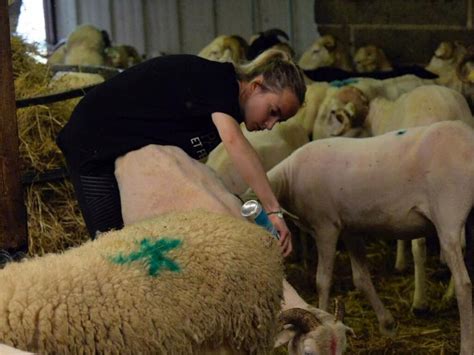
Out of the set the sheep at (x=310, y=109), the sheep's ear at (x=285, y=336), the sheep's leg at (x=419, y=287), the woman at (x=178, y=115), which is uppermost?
the woman at (x=178, y=115)

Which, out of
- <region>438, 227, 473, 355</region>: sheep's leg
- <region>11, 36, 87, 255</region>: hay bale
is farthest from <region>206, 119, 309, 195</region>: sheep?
<region>438, 227, 473, 355</region>: sheep's leg

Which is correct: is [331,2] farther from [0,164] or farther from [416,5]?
[0,164]

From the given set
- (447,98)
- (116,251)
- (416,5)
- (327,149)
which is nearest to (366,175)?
(327,149)

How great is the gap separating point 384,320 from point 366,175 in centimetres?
96

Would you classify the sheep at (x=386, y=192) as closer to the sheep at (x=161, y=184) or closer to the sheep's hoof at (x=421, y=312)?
the sheep's hoof at (x=421, y=312)

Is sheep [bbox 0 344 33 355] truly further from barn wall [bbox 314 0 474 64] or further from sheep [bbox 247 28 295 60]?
barn wall [bbox 314 0 474 64]

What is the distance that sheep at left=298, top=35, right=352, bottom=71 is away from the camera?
35.4 ft

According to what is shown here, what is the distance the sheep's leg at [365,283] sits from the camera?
617 cm

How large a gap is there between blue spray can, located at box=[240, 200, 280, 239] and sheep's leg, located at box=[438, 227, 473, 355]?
1.74 m

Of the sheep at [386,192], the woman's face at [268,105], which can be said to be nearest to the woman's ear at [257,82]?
the woman's face at [268,105]

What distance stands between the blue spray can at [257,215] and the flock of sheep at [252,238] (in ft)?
0.48

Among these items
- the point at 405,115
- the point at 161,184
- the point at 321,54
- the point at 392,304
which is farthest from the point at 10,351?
the point at 321,54

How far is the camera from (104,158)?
4500 mm

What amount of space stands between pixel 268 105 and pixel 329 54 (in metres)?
6.60
